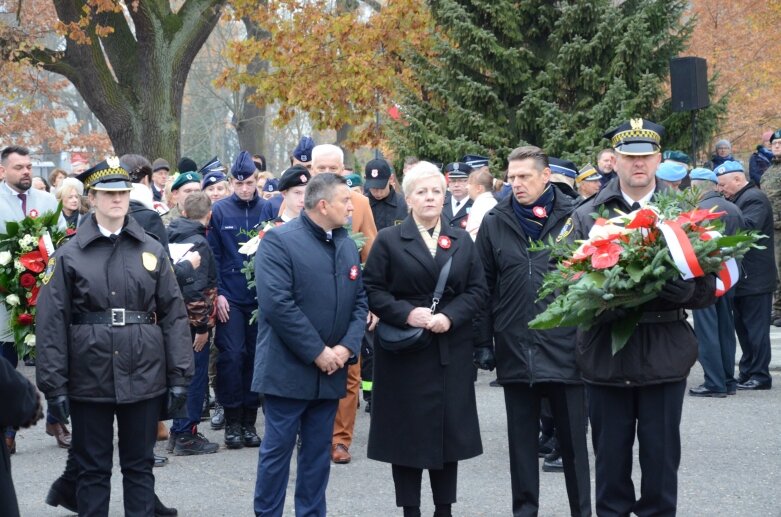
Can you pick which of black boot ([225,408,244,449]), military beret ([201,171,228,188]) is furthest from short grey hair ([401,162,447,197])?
military beret ([201,171,228,188])

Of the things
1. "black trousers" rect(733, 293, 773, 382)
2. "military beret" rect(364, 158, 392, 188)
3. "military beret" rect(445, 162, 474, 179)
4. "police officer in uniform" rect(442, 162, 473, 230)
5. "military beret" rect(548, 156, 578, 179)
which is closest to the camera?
"military beret" rect(548, 156, 578, 179)

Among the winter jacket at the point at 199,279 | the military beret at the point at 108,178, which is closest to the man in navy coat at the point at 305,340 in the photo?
the military beret at the point at 108,178

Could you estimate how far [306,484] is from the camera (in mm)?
6465

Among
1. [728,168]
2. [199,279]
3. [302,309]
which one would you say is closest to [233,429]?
[199,279]

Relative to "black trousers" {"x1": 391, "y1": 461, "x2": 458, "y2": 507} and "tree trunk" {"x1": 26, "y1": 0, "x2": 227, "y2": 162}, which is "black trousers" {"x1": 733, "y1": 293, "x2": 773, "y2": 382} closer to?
"black trousers" {"x1": 391, "y1": 461, "x2": 458, "y2": 507}

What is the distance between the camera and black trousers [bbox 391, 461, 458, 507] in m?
6.54

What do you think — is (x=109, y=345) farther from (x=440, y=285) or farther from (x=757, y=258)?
(x=757, y=258)

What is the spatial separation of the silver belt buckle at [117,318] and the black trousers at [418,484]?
1.81 m

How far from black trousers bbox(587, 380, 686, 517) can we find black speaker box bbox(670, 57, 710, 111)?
1110 cm

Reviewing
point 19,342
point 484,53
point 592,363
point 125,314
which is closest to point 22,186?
point 19,342

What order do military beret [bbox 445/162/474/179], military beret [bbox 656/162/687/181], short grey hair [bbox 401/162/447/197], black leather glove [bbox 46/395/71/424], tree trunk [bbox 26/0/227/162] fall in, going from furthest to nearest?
tree trunk [bbox 26/0/227/162] → military beret [bbox 445/162/474/179] → military beret [bbox 656/162/687/181] → short grey hair [bbox 401/162/447/197] → black leather glove [bbox 46/395/71/424]

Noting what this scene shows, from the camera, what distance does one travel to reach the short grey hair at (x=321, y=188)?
654 cm

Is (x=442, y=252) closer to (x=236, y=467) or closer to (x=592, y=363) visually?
(x=592, y=363)

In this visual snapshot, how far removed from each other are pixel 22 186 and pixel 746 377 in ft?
24.3
